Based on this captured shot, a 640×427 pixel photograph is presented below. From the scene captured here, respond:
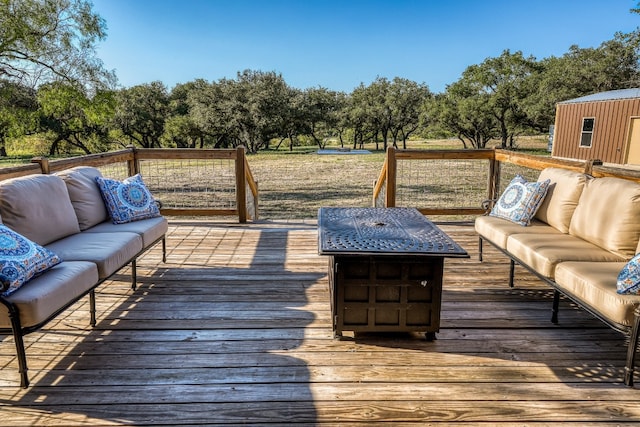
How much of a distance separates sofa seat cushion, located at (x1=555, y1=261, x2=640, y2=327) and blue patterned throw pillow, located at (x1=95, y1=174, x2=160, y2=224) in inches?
119

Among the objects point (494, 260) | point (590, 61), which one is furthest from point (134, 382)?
point (590, 61)

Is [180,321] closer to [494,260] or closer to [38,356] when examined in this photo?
[38,356]

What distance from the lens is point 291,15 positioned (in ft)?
42.8

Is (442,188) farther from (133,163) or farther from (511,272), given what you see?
(133,163)

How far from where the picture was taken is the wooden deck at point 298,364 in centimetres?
175

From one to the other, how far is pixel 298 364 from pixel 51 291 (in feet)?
4.02

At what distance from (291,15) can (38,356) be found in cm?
1289

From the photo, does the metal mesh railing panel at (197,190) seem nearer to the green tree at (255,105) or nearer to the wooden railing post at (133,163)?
the wooden railing post at (133,163)

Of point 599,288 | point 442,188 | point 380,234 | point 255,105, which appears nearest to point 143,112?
point 255,105

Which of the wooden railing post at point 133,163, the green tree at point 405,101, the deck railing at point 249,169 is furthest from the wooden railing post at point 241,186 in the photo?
the green tree at point 405,101

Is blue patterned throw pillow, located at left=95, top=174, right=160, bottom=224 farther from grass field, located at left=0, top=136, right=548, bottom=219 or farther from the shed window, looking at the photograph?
the shed window

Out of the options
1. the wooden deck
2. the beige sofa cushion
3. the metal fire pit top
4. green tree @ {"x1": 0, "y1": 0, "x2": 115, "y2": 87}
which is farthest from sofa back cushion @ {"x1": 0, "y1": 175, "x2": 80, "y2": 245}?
green tree @ {"x1": 0, "y1": 0, "x2": 115, "y2": 87}

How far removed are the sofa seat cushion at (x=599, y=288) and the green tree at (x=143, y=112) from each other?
22.5 meters

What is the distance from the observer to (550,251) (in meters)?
2.57
